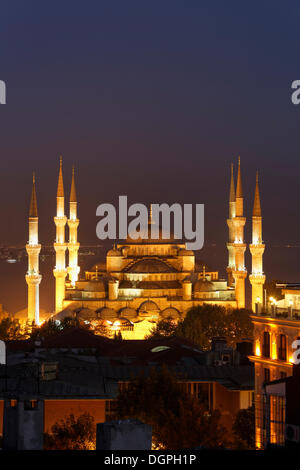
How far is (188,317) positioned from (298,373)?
31.9 m

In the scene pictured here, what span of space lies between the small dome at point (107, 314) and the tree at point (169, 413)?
3602 centimetres

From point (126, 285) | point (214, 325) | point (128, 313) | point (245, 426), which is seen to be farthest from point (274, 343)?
point (126, 285)

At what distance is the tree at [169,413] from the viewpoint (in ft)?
65.6

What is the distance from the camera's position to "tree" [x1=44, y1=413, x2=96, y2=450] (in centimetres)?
2058

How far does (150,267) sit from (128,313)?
19.5ft

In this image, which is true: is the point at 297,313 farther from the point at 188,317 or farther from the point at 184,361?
the point at 188,317

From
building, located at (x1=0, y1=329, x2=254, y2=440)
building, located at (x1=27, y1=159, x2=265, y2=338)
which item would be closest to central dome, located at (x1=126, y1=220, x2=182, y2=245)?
building, located at (x1=27, y1=159, x2=265, y2=338)

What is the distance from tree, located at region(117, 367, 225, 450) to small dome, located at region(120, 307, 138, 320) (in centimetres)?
3810

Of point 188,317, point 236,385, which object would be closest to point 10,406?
point 236,385

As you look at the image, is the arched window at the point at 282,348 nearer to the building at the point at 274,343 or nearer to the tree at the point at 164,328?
the building at the point at 274,343

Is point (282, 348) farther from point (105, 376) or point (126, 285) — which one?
point (126, 285)

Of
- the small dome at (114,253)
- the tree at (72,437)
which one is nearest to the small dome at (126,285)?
the small dome at (114,253)

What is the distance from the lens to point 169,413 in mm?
20641
